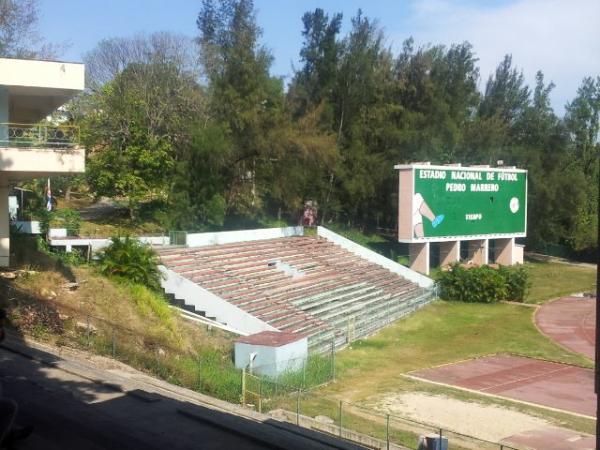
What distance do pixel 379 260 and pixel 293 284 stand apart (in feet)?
29.4

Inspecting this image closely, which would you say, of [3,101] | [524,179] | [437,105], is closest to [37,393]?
[3,101]

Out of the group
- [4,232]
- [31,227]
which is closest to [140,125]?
[31,227]

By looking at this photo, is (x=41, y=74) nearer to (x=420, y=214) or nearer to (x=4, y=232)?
(x=4, y=232)

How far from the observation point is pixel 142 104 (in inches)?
1427

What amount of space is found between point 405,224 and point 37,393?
25.7m

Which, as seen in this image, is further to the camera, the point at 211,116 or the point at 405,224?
the point at 211,116

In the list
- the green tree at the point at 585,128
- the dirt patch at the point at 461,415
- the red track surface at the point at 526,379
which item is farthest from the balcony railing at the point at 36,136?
the green tree at the point at 585,128

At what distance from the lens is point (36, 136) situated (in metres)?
16.6

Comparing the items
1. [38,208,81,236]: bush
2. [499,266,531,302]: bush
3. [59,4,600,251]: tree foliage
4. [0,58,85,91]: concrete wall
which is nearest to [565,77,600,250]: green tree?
[59,4,600,251]: tree foliage

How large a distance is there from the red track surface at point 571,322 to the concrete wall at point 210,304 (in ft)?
35.6

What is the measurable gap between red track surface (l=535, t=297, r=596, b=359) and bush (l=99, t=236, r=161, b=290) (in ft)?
46.0

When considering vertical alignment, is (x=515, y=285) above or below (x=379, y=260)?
below

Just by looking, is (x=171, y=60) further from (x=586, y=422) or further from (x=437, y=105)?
(x=586, y=422)

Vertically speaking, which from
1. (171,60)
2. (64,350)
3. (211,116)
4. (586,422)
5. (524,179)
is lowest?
(586,422)
